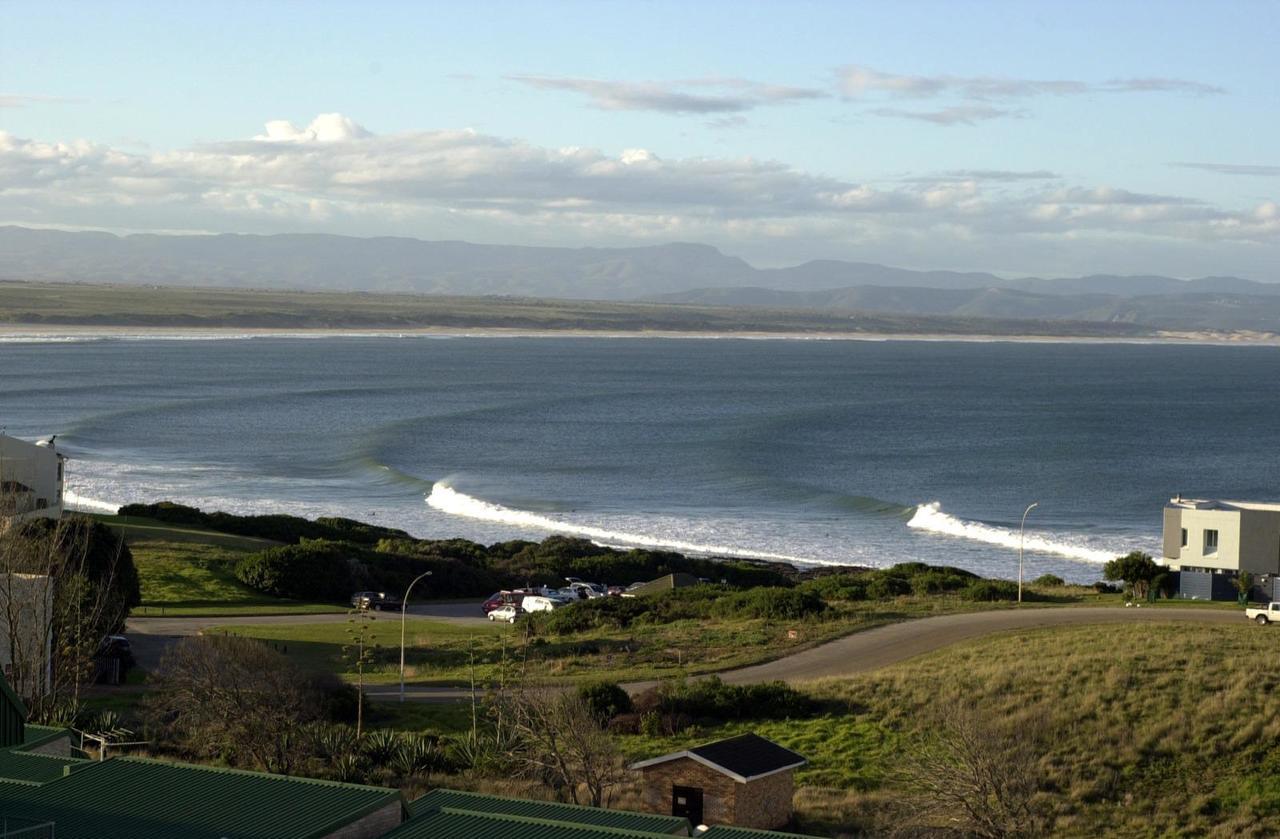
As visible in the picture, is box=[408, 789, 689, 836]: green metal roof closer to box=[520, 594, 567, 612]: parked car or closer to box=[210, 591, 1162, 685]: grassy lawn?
box=[210, 591, 1162, 685]: grassy lawn

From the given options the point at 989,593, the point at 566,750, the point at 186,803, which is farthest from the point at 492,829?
the point at 989,593

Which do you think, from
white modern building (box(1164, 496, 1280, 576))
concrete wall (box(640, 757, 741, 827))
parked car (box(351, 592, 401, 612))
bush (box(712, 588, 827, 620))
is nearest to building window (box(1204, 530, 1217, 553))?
white modern building (box(1164, 496, 1280, 576))

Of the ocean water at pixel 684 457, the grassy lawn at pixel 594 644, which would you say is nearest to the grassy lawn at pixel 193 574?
the grassy lawn at pixel 594 644

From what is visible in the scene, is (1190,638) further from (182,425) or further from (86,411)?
(86,411)

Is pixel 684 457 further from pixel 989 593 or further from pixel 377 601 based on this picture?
pixel 989 593

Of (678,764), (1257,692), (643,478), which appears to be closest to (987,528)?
(643,478)

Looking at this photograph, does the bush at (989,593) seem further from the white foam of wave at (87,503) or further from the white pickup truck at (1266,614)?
the white foam of wave at (87,503)
